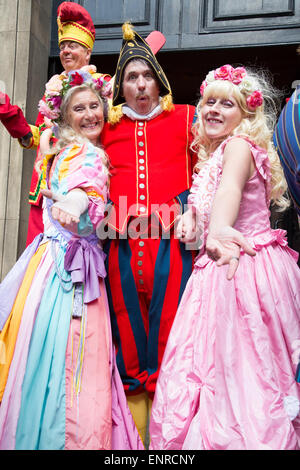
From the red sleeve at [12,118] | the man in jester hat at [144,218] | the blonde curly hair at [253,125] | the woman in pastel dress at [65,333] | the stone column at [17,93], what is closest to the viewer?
the woman in pastel dress at [65,333]

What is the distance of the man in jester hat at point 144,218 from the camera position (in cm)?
261

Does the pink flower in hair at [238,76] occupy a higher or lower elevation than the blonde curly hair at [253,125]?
higher

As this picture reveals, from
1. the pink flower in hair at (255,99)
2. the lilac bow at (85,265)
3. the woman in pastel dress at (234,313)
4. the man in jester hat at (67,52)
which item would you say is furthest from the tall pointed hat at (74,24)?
the lilac bow at (85,265)

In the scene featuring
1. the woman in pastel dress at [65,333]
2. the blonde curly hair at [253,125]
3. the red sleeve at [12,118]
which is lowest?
the woman in pastel dress at [65,333]

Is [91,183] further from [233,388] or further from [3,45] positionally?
[3,45]

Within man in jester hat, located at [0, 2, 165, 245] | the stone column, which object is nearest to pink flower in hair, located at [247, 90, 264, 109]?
man in jester hat, located at [0, 2, 165, 245]

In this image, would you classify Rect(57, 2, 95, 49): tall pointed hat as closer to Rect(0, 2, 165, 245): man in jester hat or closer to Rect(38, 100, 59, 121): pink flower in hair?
Rect(0, 2, 165, 245): man in jester hat

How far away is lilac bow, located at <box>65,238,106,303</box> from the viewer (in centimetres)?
249

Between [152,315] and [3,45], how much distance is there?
2.71 metres

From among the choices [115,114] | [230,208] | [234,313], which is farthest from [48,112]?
[234,313]

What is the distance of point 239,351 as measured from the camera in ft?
6.88

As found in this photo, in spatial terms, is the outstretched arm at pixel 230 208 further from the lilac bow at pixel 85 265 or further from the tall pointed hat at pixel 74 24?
the tall pointed hat at pixel 74 24

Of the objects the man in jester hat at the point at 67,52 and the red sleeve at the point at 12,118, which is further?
the man in jester hat at the point at 67,52
